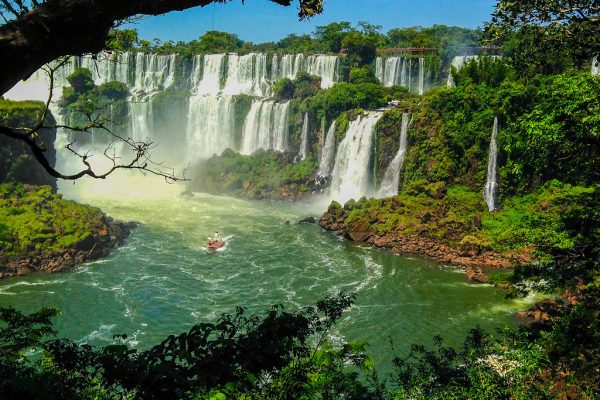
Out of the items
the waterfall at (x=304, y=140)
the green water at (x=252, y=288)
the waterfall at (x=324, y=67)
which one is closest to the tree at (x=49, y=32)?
the green water at (x=252, y=288)

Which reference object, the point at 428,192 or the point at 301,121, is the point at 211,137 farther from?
the point at 428,192

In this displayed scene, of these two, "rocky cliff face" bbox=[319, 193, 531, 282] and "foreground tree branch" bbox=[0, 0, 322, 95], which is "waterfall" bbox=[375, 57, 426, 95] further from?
"foreground tree branch" bbox=[0, 0, 322, 95]

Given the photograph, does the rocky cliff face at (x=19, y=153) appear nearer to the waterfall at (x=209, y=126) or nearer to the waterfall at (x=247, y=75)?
the waterfall at (x=209, y=126)

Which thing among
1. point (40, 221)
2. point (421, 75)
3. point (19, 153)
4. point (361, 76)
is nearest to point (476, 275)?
point (40, 221)

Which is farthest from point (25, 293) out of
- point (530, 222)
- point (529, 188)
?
point (529, 188)

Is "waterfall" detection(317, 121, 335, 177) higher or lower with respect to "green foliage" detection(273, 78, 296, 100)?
lower

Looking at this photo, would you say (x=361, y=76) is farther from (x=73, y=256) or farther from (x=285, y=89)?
(x=73, y=256)

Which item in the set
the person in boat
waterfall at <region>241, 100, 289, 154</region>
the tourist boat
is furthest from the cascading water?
the tourist boat
